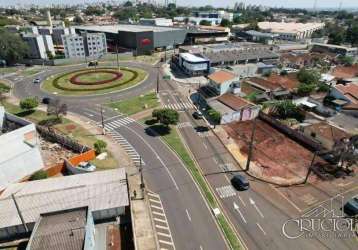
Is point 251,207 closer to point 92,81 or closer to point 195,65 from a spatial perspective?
point 195,65

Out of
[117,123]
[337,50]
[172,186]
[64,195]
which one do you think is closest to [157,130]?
[117,123]

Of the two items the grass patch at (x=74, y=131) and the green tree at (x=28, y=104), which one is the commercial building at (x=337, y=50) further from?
the green tree at (x=28, y=104)

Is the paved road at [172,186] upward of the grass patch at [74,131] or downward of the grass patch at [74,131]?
downward

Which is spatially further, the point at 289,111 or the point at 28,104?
the point at 289,111

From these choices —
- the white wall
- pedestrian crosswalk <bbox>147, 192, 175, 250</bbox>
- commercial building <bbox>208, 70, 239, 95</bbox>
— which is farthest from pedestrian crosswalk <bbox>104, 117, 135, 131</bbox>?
commercial building <bbox>208, 70, 239, 95</bbox>

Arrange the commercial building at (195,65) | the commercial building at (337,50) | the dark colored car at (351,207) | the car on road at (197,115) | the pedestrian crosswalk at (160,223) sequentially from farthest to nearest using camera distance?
1. the commercial building at (337,50)
2. the commercial building at (195,65)
3. the car on road at (197,115)
4. the dark colored car at (351,207)
5. the pedestrian crosswalk at (160,223)

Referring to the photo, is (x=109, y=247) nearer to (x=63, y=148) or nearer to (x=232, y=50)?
(x=63, y=148)

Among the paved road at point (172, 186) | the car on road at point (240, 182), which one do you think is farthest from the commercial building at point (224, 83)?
Result: the car on road at point (240, 182)
